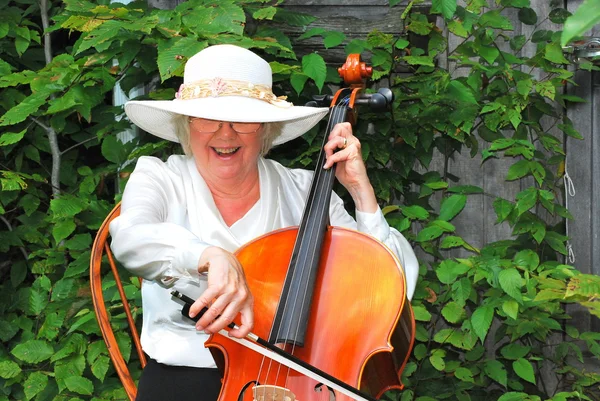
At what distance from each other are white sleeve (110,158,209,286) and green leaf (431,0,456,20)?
4.03ft

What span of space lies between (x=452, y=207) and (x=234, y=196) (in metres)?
0.99

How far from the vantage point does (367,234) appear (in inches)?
65.0

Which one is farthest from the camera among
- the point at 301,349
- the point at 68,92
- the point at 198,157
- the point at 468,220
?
the point at 468,220

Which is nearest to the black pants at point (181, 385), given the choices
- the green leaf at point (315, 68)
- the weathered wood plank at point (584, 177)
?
the green leaf at point (315, 68)

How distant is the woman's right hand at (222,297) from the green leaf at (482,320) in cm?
113

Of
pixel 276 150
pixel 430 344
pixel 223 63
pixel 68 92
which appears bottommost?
pixel 430 344

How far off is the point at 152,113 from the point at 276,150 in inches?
36.0

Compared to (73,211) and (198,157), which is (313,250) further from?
(73,211)

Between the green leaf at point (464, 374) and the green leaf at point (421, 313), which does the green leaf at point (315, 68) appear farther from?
the green leaf at point (464, 374)

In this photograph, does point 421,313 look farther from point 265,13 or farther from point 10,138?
point 10,138

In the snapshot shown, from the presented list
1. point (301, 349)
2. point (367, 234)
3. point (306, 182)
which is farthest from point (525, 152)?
point (301, 349)

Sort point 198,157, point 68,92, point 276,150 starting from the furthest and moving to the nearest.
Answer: point 276,150
point 68,92
point 198,157

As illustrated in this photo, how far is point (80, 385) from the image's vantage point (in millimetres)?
2326

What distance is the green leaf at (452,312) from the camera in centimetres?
240
